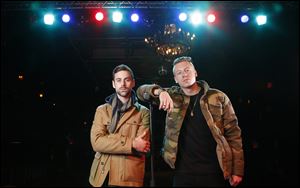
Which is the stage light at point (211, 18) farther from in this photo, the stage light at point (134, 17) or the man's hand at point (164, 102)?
the man's hand at point (164, 102)

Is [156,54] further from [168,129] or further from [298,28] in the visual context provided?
[168,129]

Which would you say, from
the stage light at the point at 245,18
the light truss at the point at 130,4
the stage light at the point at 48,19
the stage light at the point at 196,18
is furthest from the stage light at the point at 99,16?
the stage light at the point at 245,18

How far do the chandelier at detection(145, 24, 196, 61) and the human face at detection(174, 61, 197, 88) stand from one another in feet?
12.8

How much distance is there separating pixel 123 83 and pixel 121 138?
17.8 inches

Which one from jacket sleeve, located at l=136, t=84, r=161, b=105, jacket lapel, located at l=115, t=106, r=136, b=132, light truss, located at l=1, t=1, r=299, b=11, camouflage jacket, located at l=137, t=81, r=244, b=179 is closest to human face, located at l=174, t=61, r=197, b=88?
camouflage jacket, located at l=137, t=81, r=244, b=179

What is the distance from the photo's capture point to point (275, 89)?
25.9 ft

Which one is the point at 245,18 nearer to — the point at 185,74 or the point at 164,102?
the point at 185,74

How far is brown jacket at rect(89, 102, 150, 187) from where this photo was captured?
2.42 meters

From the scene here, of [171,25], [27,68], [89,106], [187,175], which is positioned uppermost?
[171,25]

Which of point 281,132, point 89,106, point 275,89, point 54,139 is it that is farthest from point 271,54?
point 54,139

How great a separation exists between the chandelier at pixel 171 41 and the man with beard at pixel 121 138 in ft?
13.3

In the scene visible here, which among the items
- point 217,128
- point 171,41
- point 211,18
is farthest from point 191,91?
point 171,41

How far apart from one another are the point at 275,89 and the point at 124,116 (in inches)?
243

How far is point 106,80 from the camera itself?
336 inches
